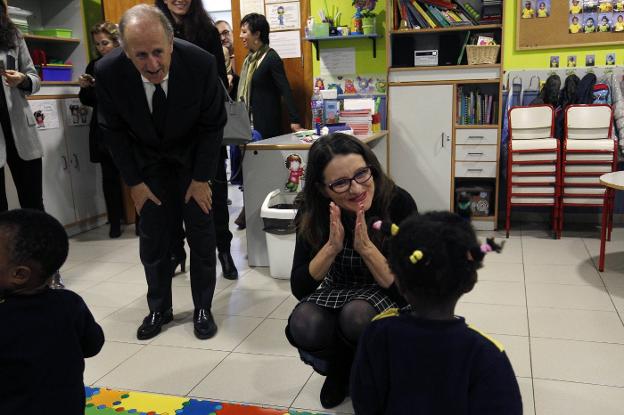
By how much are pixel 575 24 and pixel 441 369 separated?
12.7 ft

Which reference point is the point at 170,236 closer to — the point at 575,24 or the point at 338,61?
the point at 338,61

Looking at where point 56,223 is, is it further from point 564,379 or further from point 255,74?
point 255,74

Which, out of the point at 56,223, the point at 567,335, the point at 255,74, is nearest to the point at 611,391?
the point at 567,335

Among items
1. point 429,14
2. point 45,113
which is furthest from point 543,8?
point 45,113

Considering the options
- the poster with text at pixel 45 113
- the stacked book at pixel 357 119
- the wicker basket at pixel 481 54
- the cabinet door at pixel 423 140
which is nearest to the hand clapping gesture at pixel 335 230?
the stacked book at pixel 357 119

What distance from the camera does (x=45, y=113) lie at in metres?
4.09

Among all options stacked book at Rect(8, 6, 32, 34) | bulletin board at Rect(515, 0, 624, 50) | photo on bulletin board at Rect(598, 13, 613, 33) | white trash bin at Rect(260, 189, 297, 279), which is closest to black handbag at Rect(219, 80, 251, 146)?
white trash bin at Rect(260, 189, 297, 279)

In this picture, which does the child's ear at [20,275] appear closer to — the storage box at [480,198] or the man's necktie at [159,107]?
the man's necktie at [159,107]

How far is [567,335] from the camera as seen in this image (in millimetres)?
2373

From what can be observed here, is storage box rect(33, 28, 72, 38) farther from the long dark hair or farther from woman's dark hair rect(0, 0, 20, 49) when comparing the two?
the long dark hair

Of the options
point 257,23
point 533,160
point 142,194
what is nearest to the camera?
point 142,194

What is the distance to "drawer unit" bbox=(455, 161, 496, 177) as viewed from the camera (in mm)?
4145

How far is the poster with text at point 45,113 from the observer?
158 inches

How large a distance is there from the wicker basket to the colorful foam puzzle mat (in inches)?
120
